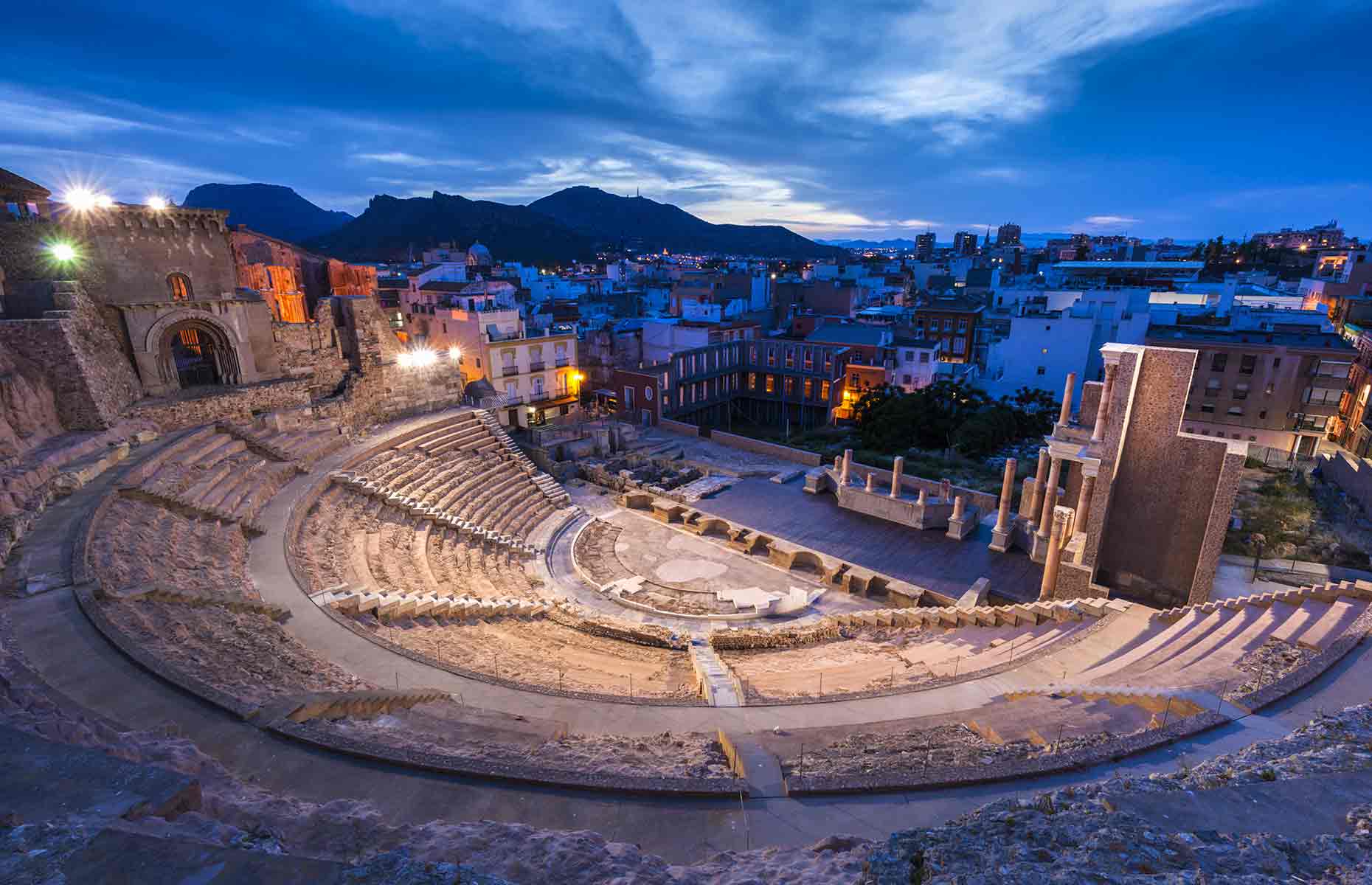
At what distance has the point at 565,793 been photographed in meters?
6.40

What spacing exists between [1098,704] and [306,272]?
43.4m

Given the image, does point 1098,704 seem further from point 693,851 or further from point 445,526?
point 445,526

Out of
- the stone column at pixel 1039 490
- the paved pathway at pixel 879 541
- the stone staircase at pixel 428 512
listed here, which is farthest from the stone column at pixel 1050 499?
the stone staircase at pixel 428 512

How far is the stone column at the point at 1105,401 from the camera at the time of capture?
589 inches

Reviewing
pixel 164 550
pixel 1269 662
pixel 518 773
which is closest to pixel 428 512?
pixel 164 550

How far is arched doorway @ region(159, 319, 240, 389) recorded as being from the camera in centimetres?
2309

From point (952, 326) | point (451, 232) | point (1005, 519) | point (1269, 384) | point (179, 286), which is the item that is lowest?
point (1005, 519)

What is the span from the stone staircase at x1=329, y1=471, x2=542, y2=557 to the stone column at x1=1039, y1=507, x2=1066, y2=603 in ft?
51.6

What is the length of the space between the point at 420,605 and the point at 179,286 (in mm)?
19815

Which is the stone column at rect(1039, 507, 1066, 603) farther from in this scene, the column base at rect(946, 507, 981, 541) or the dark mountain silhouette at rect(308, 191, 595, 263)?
the dark mountain silhouette at rect(308, 191, 595, 263)

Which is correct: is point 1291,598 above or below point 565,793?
below

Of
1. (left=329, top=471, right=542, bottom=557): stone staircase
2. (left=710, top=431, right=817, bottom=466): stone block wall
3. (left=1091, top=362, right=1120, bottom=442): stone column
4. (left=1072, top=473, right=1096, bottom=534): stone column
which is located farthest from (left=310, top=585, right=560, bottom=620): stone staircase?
(left=710, top=431, right=817, bottom=466): stone block wall

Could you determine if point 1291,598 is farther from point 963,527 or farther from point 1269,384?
point 1269,384

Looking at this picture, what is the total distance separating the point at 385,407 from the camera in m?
28.2
